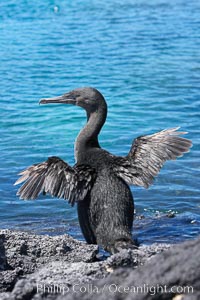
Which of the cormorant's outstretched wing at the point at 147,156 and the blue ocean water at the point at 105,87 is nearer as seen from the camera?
the cormorant's outstretched wing at the point at 147,156

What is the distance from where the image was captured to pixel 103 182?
278 inches

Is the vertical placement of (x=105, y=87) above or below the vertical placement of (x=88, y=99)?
above

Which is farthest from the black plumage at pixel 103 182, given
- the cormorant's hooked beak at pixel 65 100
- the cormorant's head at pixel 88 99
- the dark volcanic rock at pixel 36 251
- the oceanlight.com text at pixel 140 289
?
the oceanlight.com text at pixel 140 289

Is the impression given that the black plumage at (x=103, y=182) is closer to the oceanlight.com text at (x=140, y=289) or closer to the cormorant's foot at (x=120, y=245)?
the cormorant's foot at (x=120, y=245)

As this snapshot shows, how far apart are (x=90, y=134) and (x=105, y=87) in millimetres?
7505

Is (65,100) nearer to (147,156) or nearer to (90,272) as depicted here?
(147,156)

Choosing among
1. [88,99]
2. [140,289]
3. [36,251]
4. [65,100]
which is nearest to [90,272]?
[36,251]

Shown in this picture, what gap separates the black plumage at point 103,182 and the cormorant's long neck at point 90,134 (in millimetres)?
20

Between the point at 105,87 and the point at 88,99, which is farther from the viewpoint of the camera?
the point at 105,87

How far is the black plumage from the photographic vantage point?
22.7 ft

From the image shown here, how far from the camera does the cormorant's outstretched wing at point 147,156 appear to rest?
23.5 ft

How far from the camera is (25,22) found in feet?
71.8

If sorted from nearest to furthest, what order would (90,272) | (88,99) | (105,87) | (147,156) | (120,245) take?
(90,272)
(120,245)
(147,156)
(88,99)
(105,87)

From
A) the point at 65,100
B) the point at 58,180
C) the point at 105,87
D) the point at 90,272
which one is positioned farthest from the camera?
the point at 105,87
